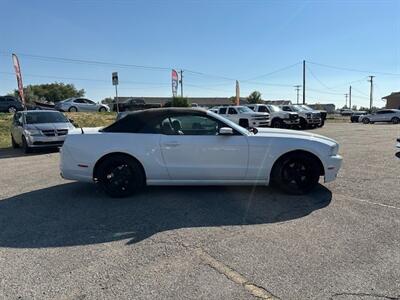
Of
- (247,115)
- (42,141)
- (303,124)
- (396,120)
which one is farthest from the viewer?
(396,120)

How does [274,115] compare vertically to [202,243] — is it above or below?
above

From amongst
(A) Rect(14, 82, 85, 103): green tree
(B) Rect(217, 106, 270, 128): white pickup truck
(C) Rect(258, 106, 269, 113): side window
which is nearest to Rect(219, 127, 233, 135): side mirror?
(B) Rect(217, 106, 270, 128): white pickup truck

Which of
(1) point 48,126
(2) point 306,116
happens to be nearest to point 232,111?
(2) point 306,116

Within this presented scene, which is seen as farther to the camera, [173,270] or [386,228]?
[386,228]

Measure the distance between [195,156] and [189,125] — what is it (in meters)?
0.57

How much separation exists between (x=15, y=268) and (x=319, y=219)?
373 centimetres

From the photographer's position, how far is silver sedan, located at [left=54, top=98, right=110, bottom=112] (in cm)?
3067

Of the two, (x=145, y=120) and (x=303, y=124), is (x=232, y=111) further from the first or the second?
(x=145, y=120)

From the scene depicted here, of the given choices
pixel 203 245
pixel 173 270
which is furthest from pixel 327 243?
pixel 173 270

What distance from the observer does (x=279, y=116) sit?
931 inches

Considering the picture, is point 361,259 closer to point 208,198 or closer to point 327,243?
point 327,243

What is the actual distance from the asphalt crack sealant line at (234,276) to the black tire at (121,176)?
7.82 ft

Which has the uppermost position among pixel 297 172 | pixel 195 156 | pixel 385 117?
pixel 195 156

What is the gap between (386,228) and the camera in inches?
174
